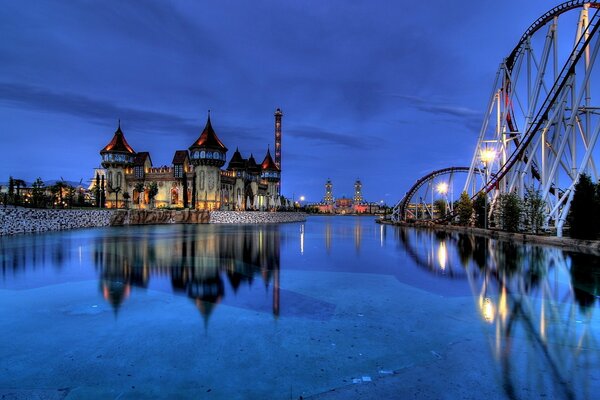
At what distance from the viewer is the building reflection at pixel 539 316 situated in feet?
18.4

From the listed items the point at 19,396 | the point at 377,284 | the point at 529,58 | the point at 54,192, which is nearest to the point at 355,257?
the point at 377,284

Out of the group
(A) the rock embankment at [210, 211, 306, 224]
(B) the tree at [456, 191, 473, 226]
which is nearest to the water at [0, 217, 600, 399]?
(B) the tree at [456, 191, 473, 226]

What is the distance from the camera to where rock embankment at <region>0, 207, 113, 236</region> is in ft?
110

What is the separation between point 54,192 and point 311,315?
6722cm

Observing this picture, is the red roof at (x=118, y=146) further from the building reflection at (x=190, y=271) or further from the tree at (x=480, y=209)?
the tree at (x=480, y=209)

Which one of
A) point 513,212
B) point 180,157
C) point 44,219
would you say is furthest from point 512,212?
point 180,157

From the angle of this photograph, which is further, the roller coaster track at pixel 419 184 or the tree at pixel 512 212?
the roller coaster track at pixel 419 184

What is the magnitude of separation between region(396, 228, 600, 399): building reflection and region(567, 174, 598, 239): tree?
6360mm

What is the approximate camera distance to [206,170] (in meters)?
73.0

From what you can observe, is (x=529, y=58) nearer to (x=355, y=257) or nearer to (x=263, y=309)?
(x=355, y=257)

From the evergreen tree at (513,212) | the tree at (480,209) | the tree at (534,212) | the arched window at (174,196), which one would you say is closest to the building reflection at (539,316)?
the tree at (534,212)

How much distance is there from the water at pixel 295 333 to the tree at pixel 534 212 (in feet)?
54.5

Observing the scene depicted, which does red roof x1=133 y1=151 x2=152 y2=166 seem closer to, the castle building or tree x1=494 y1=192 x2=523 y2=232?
the castle building

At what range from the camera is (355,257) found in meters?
22.0
